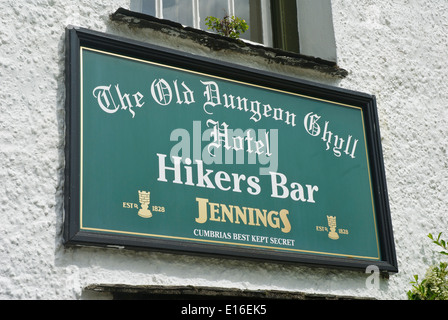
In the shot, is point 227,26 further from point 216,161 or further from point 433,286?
point 433,286

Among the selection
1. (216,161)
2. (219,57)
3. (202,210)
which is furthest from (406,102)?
(202,210)

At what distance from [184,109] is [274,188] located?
0.72m

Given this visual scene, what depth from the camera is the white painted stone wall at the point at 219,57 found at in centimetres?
375

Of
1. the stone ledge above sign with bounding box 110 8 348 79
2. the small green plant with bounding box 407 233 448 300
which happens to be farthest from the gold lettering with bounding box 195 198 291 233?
the stone ledge above sign with bounding box 110 8 348 79

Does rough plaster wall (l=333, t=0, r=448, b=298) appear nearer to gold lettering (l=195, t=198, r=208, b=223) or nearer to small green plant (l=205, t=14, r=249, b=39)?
small green plant (l=205, t=14, r=249, b=39)

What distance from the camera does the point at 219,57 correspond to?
4.74m

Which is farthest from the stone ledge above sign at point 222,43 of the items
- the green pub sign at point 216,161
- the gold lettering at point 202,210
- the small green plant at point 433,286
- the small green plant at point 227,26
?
the small green plant at point 433,286

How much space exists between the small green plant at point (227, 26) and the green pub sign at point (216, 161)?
0.57 meters

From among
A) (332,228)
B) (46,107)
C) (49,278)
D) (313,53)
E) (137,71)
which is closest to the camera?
(49,278)

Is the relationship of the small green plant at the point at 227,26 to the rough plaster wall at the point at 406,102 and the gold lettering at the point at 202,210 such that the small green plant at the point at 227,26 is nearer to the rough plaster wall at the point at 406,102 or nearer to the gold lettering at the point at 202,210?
the rough plaster wall at the point at 406,102

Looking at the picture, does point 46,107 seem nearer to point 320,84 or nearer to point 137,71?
point 137,71

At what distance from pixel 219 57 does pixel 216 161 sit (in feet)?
2.38

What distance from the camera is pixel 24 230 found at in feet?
12.2
